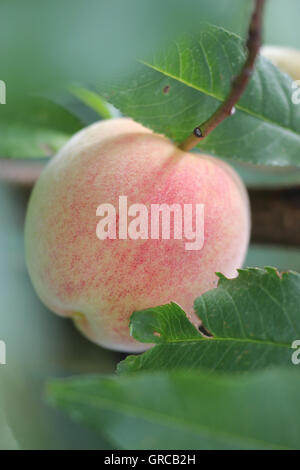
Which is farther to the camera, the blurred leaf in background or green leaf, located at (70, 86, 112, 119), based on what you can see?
green leaf, located at (70, 86, 112, 119)

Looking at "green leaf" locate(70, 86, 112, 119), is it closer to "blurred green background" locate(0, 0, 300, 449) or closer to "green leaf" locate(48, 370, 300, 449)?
"blurred green background" locate(0, 0, 300, 449)

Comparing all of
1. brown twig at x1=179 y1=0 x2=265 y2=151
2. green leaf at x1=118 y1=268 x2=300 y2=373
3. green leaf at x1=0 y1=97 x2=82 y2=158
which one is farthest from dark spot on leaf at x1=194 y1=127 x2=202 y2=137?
green leaf at x1=0 y1=97 x2=82 y2=158

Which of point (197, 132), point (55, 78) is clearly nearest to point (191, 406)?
point (55, 78)

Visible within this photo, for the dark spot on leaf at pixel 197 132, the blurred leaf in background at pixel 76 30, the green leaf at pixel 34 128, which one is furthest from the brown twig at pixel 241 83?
the green leaf at pixel 34 128

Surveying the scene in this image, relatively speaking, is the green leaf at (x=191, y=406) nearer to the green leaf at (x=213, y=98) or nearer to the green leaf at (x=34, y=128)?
the green leaf at (x=213, y=98)

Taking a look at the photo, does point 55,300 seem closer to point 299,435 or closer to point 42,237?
point 42,237
